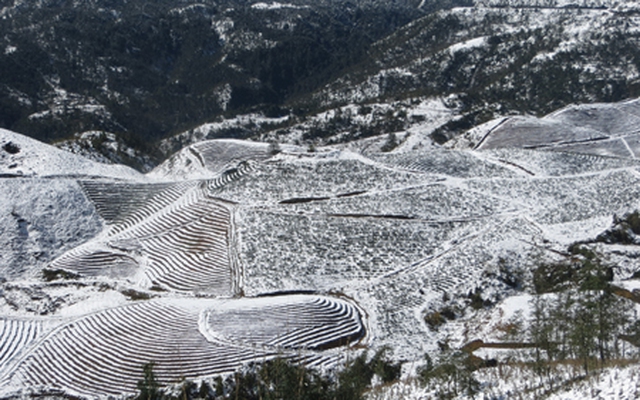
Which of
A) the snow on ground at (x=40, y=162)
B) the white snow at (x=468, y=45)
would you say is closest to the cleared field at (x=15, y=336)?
the snow on ground at (x=40, y=162)

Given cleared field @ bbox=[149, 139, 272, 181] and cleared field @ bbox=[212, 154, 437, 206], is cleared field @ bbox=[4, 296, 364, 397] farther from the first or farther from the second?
cleared field @ bbox=[149, 139, 272, 181]

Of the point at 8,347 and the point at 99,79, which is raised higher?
the point at 99,79

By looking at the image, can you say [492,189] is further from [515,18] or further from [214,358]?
[515,18]

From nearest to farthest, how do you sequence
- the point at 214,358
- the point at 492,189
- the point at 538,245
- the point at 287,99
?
the point at 214,358, the point at 538,245, the point at 492,189, the point at 287,99

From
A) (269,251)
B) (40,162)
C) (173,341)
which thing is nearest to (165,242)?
(269,251)

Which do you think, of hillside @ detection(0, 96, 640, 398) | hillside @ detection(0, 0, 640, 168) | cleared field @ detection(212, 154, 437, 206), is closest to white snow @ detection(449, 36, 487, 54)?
hillside @ detection(0, 0, 640, 168)

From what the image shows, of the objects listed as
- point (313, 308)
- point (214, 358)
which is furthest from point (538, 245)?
point (214, 358)
